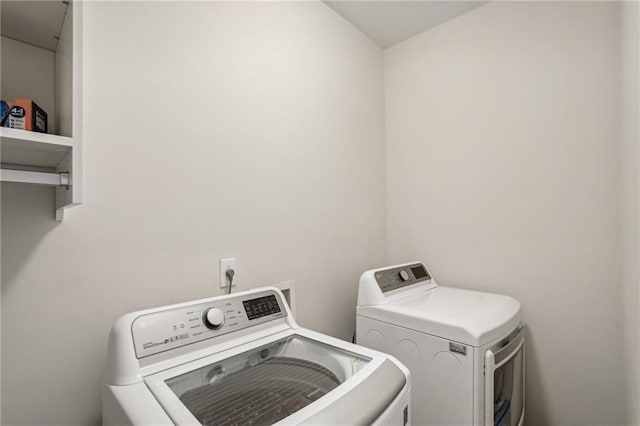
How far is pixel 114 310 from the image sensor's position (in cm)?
105

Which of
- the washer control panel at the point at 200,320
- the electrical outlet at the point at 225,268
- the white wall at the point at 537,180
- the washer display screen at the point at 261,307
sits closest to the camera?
the washer control panel at the point at 200,320

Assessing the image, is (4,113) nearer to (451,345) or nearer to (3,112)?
(3,112)

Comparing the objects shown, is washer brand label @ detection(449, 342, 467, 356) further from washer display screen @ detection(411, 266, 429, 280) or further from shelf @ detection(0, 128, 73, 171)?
shelf @ detection(0, 128, 73, 171)

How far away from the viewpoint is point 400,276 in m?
1.75

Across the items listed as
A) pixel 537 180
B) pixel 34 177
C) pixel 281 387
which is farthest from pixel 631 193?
pixel 34 177

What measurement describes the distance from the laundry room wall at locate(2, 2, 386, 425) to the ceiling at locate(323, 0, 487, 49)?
132 mm

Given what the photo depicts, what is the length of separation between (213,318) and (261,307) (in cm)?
21

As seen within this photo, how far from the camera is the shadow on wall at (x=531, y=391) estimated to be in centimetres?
169

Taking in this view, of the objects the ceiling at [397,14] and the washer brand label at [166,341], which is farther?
the ceiling at [397,14]

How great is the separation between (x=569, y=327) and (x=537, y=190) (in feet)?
2.40

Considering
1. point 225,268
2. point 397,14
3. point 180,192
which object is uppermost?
point 397,14

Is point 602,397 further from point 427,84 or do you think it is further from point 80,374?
point 80,374

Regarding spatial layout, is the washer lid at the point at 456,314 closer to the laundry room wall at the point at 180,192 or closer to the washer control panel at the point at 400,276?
the washer control panel at the point at 400,276

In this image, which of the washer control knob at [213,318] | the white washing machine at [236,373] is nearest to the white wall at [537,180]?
the white washing machine at [236,373]
